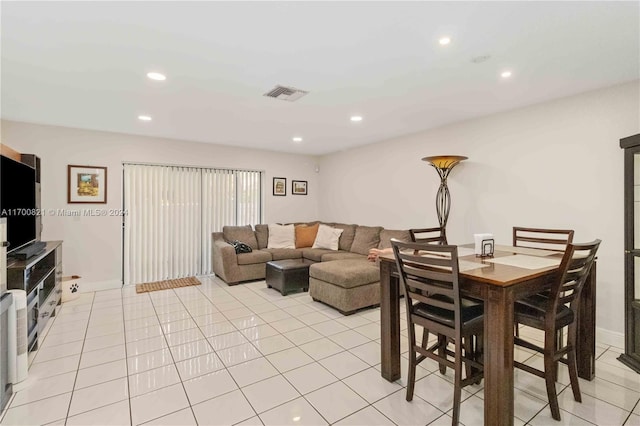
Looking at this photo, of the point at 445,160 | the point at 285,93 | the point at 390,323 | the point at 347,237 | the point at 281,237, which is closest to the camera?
the point at 390,323

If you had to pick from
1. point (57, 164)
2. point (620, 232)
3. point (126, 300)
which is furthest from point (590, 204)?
point (57, 164)

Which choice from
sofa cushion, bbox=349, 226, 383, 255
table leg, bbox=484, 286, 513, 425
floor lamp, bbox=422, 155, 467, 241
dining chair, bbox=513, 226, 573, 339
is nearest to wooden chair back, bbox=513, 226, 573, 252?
dining chair, bbox=513, 226, 573, 339

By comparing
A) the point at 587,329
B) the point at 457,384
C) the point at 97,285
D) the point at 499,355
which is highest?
the point at 499,355

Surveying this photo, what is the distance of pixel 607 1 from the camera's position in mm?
1729

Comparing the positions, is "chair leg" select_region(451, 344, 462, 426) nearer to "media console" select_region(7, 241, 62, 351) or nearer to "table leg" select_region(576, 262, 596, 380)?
"table leg" select_region(576, 262, 596, 380)

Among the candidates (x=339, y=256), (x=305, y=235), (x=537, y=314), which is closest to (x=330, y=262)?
(x=339, y=256)

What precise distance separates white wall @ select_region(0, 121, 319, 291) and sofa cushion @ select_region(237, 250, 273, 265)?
5.96 feet

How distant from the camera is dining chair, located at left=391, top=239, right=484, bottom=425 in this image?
5.73 ft

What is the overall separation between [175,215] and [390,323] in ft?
14.7

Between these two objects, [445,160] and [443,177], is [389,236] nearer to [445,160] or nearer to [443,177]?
[443,177]

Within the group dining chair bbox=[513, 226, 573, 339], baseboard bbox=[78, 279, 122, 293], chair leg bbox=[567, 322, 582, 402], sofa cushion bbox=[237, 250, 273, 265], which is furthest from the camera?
sofa cushion bbox=[237, 250, 273, 265]

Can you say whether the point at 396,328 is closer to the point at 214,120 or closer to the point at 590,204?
the point at 590,204

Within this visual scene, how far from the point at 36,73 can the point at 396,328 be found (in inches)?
143

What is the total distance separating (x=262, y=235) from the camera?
5.90m
